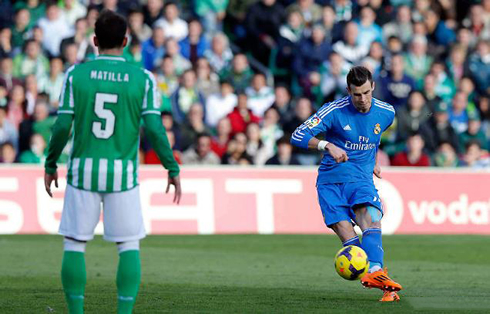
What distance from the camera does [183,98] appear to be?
787 inches

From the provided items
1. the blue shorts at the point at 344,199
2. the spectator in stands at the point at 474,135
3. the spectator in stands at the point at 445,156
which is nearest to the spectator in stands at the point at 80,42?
the spectator in stands at the point at 445,156

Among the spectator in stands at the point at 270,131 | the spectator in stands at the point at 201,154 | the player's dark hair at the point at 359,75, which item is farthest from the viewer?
the spectator in stands at the point at 270,131

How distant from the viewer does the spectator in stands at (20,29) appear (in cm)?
1980

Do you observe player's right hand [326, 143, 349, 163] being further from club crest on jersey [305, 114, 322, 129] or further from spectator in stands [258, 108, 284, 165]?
spectator in stands [258, 108, 284, 165]

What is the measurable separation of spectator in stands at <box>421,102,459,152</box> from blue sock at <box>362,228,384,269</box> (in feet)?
37.0

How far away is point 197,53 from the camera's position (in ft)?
68.5

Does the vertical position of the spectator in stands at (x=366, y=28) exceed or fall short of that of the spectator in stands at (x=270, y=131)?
it exceeds it

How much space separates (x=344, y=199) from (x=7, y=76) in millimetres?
10428

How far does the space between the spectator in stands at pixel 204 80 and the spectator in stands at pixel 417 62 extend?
430cm

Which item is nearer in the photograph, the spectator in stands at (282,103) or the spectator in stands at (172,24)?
the spectator in stands at (282,103)

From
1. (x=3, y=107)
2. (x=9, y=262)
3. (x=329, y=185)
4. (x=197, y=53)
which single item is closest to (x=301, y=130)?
Answer: (x=329, y=185)

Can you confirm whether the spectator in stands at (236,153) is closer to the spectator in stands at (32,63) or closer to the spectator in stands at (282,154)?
the spectator in stands at (282,154)

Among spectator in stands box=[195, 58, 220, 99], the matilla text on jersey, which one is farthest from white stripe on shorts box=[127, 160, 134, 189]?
spectator in stands box=[195, 58, 220, 99]

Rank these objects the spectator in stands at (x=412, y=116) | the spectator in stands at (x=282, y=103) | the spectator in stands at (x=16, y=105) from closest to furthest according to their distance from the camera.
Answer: the spectator in stands at (x=16, y=105) < the spectator in stands at (x=282, y=103) < the spectator in stands at (x=412, y=116)
